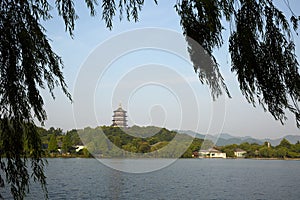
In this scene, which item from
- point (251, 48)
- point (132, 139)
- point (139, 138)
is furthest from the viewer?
point (132, 139)

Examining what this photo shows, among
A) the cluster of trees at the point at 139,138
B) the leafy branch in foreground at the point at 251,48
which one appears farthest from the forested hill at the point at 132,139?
the leafy branch in foreground at the point at 251,48

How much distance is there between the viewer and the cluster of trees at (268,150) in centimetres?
6041

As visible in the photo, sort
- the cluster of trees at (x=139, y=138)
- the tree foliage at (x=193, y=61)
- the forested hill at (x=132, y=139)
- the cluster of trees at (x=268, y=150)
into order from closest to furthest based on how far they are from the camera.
Answer: the tree foliage at (x=193, y=61) < the forested hill at (x=132, y=139) < the cluster of trees at (x=139, y=138) < the cluster of trees at (x=268, y=150)

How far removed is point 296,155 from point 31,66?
225 feet

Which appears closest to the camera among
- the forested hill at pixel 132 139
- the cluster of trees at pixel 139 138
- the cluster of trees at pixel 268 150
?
the forested hill at pixel 132 139

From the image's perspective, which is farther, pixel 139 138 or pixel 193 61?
pixel 139 138

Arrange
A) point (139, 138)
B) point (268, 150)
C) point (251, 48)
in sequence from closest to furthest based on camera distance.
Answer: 1. point (251, 48)
2. point (139, 138)
3. point (268, 150)

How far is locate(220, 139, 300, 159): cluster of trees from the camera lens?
6041 cm

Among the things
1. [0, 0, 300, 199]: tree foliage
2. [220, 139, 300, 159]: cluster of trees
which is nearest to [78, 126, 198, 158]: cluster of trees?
[0, 0, 300, 199]: tree foliage

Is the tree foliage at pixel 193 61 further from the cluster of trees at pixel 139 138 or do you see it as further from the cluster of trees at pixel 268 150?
the cluster of trees at pixel 268 150

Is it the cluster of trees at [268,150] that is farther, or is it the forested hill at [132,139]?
the cluster of trees at [268,150]

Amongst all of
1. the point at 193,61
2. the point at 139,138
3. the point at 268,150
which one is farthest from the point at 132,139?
the point at 268,150

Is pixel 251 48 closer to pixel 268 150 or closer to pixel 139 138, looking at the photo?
pixel 139 138

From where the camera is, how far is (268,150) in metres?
62.3
